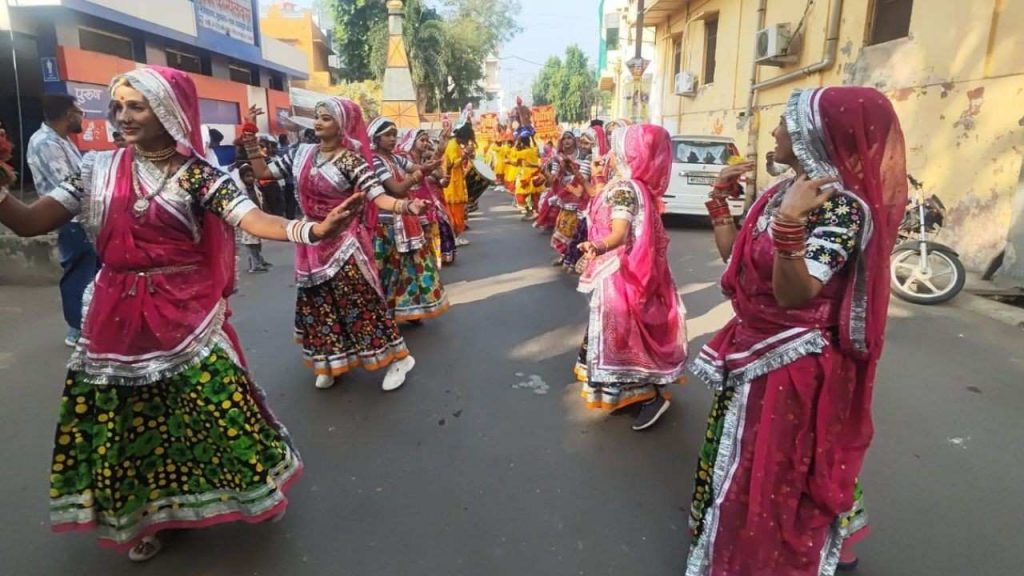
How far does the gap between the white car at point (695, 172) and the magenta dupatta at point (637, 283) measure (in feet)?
25.9

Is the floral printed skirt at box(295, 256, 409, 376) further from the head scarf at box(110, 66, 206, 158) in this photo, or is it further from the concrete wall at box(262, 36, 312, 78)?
the concrete wall at box(262, 36, 312, 78)

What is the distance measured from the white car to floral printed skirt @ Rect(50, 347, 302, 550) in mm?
9763

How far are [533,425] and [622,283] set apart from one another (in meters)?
0.95

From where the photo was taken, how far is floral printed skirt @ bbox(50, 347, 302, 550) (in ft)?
7.77

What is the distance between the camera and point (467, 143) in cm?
1065

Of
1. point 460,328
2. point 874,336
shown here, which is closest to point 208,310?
point 874,336

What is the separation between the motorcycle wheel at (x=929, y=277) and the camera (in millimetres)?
6242

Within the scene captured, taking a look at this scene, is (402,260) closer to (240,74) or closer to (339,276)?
(339,276)

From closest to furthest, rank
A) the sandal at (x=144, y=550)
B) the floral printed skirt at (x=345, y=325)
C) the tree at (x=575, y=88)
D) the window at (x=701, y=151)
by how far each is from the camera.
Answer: the sandal at (x=144, y=550)
the floral printed skirt at (x=345, y=325)
the window at (x=701, y=151)
the tree at (x=575, y=88)

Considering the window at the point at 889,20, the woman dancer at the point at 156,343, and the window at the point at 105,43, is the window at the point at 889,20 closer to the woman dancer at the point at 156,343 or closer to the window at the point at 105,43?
the woman dancer at the point at 156,343

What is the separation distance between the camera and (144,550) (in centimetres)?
252

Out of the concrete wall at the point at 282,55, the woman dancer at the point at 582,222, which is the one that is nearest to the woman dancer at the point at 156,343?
the woman dancer at the point at 582,222

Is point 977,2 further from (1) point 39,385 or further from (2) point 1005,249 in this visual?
(1) point 39,385

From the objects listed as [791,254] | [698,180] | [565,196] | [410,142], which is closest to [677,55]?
[698,180]
